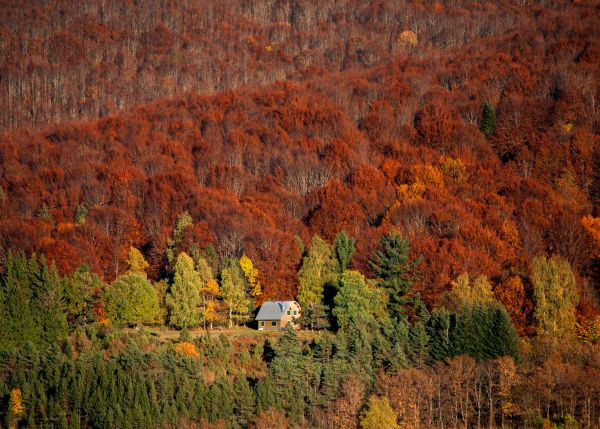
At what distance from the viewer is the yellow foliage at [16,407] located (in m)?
63.0

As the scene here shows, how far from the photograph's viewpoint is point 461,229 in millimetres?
93375

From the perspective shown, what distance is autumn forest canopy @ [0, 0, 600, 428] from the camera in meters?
66.1

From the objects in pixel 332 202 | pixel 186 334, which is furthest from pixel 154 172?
pixel 186 334

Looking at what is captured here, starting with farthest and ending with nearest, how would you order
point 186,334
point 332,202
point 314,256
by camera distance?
1. point 332,202
2. point 314,256
3. point 186,334

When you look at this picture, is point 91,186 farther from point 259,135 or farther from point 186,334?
point 186,334

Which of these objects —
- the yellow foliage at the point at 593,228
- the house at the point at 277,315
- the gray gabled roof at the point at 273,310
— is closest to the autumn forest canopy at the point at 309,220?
the yellow foliage at the point at 593,228

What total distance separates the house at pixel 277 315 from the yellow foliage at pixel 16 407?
23560 mm

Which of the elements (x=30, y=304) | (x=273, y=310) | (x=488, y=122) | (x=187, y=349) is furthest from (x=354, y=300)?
(x=488, y=122)

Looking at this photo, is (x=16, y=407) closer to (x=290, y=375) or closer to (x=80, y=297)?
(x=80, y=297)

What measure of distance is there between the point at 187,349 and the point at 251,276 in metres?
18.1

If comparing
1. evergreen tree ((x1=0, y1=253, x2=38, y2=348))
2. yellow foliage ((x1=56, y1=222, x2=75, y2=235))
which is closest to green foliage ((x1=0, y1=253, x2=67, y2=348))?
evergreen tree ((x1=0, y1=253, x2=38, y2=348))

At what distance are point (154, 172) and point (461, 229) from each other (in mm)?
47198

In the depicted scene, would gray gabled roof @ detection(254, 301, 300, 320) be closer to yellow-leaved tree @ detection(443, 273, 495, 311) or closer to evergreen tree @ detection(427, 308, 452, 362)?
yellow-leaved tree @ detection(443, 273, 495, 311)

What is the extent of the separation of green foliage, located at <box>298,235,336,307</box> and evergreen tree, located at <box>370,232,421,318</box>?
4.36 metres
